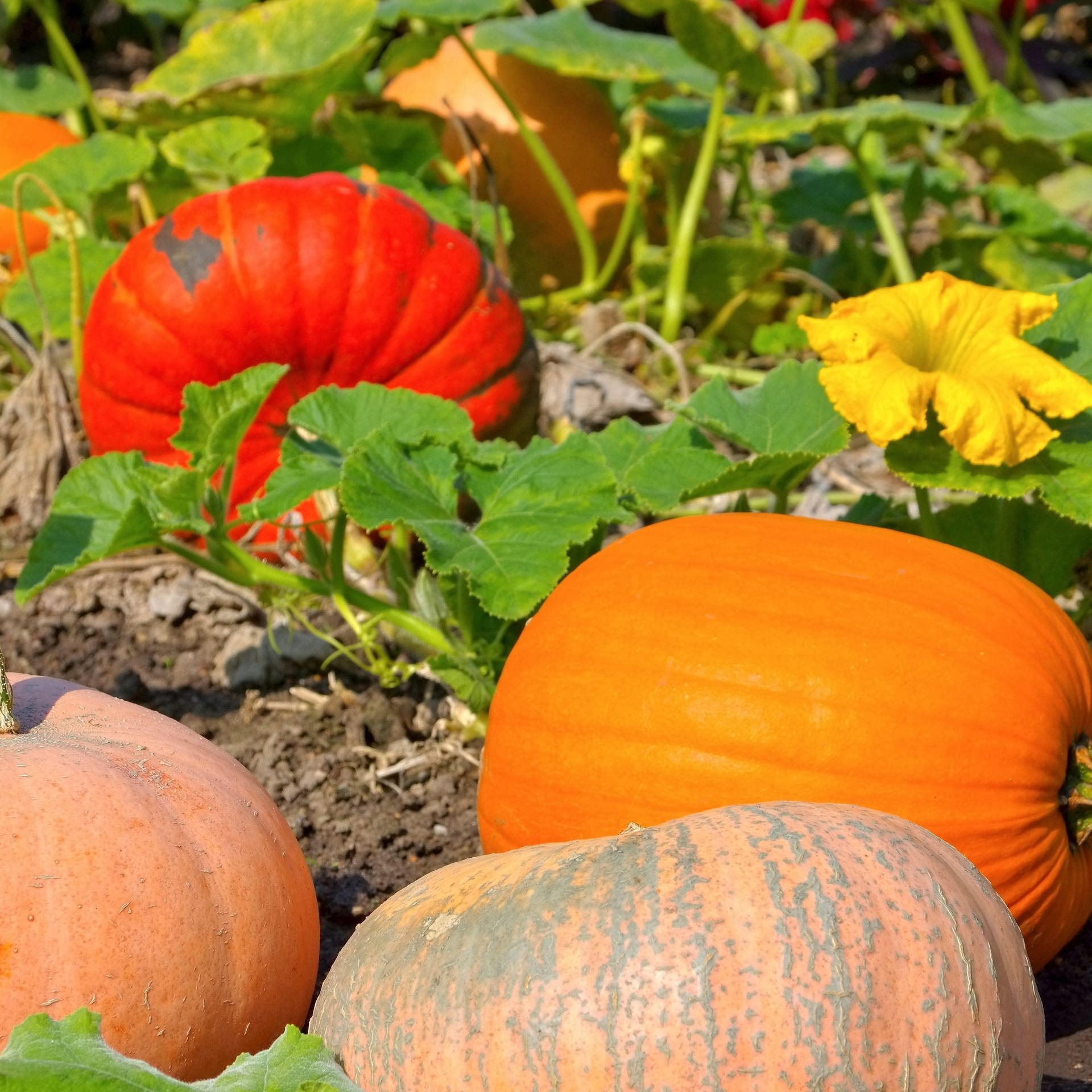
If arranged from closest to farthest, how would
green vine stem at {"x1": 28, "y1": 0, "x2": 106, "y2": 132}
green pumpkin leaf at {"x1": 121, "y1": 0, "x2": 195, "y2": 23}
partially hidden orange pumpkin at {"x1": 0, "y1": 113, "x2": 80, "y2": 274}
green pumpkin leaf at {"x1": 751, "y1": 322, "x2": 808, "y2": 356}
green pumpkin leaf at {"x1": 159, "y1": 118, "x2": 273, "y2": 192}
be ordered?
green pumpkin leaf at {"x1": 159, "y1": 118, "x2": 273, "y2": 192} → partially hidden orange pumpkin at {"x1": 0, "y1": 113, "x2": 80, "y2": 274} → green pumpkin leaf at {"x1": 751, "y1": 322, "x2": 808, "y2": 356} → green vine stem at {"x1": 28, "y1": 0, "x2": 106, "y2": 132} → green pumpkin leaf at {"x1": 121, "y1": 0, "x2": 195, "y2": 23}

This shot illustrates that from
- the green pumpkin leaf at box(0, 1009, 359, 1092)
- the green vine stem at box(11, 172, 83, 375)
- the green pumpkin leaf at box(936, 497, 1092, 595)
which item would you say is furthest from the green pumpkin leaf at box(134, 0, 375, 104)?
the green pumpkin leaf at box(0, 1009, 359, 1092)

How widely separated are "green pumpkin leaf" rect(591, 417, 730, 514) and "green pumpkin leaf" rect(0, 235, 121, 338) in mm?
1690

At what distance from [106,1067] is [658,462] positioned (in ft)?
4.88

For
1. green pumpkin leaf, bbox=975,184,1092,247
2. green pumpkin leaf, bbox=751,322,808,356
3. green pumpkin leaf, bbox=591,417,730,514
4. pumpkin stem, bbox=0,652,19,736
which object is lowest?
green pumpkin leaf, bbox=751,322,808,356

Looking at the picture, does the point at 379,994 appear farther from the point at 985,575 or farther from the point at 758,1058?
the point at 985,575

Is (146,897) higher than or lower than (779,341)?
higher

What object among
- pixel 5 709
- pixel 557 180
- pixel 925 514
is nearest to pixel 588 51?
pixel 557 180

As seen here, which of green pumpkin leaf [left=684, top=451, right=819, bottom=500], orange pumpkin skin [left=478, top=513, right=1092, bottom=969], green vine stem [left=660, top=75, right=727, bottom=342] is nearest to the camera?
orange pumpkin skin [left=478, top=513, right=1092, bottom=969]

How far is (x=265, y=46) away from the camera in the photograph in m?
4.09

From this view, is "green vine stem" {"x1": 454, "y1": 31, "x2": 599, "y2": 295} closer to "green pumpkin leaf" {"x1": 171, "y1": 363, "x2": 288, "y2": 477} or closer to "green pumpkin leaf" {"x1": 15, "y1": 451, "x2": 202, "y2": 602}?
"green pumpkin leaf" {"x1": 171, "y1": 363, "x2": 288, "y2": 477}

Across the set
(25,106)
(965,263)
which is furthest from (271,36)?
(965,263)

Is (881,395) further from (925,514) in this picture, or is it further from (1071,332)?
(1071,332)

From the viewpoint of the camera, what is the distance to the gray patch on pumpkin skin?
294cm

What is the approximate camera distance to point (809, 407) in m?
2.38
